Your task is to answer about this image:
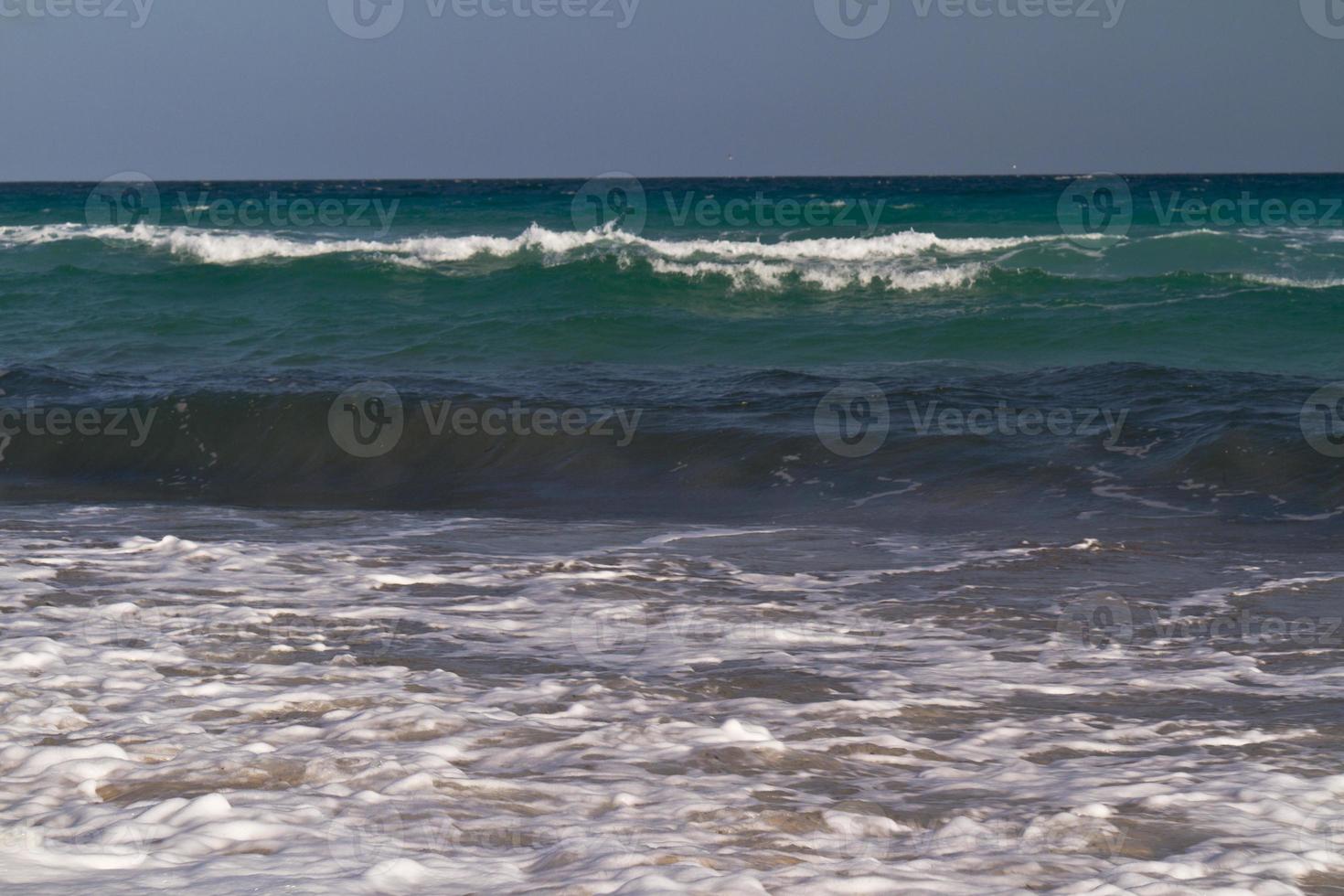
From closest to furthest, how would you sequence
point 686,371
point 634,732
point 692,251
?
1. point 634,732
2. point 686,371
3. point 692,251

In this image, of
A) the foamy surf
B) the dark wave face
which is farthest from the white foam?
the foamy surf

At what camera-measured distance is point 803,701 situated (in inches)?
169

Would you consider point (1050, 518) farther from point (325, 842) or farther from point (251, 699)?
point (325, 842)

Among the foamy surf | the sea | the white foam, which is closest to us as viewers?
the foamy surf

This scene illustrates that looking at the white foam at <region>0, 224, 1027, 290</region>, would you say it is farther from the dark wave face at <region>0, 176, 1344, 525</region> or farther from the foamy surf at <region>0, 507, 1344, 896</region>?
the foamy surf at <region>0, 507, 1344, 896</region>

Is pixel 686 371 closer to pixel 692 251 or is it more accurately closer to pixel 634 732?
pixel 692 251

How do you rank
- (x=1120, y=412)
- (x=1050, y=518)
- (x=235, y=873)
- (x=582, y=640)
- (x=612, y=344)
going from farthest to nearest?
(x=612, y=344) → (x=1120, y=412) → (x=1050, y=518) → (x=582, y=640) → (x=235, y=873)

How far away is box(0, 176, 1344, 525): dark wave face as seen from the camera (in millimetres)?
8719

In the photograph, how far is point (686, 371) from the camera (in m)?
13.8

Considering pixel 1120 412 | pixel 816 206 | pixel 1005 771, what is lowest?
pixel 1005 771

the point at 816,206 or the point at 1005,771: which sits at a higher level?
the point at 816,206

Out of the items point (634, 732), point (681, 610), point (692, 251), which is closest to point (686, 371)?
point (681, 610)

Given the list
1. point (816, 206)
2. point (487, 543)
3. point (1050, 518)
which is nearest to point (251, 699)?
point (487, 543)

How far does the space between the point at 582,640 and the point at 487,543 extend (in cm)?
210
